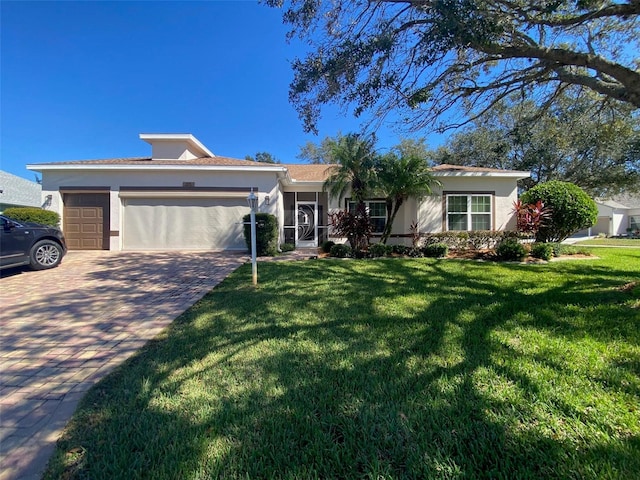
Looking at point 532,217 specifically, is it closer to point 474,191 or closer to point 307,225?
point 474,191

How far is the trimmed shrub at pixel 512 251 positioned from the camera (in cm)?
986

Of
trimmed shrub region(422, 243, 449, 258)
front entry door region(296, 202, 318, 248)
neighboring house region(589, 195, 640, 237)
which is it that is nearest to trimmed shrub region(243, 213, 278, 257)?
front entry door region(296, 202, 318, 248)

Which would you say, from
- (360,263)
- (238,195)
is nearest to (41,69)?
(238,195)

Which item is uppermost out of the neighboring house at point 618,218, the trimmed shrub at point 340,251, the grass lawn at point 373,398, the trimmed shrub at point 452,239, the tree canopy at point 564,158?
the tree canopy at point 564,158

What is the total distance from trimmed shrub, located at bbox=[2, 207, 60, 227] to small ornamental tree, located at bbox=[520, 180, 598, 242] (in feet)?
62.8

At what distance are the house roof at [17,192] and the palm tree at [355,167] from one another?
2168cm

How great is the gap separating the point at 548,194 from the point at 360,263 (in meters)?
8.91

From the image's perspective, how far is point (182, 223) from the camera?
1254 centimetres

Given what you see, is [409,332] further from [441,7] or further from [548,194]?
[548,194]

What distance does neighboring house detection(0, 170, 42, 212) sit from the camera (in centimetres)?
1904

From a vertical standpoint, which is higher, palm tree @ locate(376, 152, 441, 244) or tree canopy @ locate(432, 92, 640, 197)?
tree canopy @ locate(432, 92, 640, 197)

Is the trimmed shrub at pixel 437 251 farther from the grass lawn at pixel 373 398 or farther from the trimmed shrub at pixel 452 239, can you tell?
the grass lawn at pixel 373 398

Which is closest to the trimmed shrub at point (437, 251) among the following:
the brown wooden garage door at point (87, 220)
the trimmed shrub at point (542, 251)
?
the trimmed shrub at point (542, 251)

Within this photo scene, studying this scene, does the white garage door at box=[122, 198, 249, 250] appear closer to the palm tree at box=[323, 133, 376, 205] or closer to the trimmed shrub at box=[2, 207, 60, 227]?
the trimmed shrub at box=[2, 207, 60, 227]
